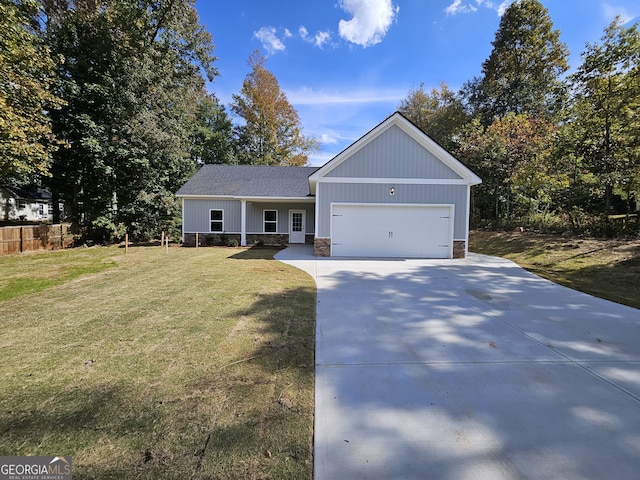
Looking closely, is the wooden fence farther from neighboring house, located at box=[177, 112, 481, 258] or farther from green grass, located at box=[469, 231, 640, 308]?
green grass, located at box=[469, 231, 640, 308]

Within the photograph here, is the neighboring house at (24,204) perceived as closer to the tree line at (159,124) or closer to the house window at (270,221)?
the tree line at (159,124)

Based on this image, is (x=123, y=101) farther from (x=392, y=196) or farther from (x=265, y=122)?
(x=392, y=196)

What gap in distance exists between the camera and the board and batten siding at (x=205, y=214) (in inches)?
661

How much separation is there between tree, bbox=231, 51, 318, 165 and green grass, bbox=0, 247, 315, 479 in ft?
78.5

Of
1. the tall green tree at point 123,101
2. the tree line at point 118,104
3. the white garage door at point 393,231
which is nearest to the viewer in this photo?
the white garage door at point 393,231

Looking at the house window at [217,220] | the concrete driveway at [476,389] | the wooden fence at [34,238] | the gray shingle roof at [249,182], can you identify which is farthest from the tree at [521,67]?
the wooden fence at [34,238]

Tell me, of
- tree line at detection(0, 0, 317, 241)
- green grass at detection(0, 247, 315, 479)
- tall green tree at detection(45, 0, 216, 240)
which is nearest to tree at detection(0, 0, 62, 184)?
tree line at detection(0, 0, 317, 241)

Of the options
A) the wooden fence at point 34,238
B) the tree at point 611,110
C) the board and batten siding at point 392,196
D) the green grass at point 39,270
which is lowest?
the green grass at point 39,270

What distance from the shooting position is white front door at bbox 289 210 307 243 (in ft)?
56.7

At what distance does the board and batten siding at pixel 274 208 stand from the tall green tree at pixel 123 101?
5.49m

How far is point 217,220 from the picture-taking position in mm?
16953

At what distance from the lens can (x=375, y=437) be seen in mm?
2254

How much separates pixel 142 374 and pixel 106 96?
1795 centimetres

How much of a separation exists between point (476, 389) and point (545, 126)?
21649 mm
